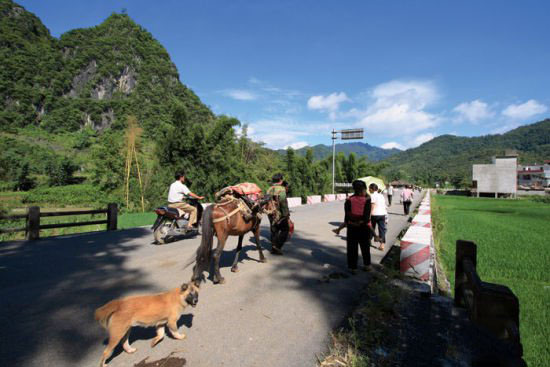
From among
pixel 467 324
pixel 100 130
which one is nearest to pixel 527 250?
pixel 467 324

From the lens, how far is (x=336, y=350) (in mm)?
2732

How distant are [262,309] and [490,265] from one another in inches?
288

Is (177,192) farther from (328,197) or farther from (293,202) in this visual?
(328,197)

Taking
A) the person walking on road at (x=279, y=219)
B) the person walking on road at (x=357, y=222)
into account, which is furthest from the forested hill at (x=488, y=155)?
the person walking on road at (x=357, y=222)

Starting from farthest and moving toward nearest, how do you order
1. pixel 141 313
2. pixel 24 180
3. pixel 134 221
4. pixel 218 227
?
pixel 24 180 < pixel 134 221 < pixel 218 227 < pixel 141 313

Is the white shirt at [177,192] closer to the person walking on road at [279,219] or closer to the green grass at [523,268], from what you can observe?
the person walking on road at [279,219]

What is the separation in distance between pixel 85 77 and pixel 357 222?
126 meters

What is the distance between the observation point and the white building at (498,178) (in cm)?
5344

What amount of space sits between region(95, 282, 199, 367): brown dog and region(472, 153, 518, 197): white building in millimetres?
68830

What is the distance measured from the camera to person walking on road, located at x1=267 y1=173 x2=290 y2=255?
6719mm

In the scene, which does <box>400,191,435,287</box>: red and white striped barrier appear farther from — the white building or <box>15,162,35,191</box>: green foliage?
the white building

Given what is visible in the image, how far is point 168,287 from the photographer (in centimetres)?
451

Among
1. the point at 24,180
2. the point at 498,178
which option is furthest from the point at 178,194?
the point at 498,178

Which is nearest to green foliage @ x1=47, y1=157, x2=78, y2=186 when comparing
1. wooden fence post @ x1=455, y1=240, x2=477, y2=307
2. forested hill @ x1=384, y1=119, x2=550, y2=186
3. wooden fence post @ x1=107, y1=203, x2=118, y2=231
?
wooden fence post @ x1=107, y1=203, x2=118, y2=231
